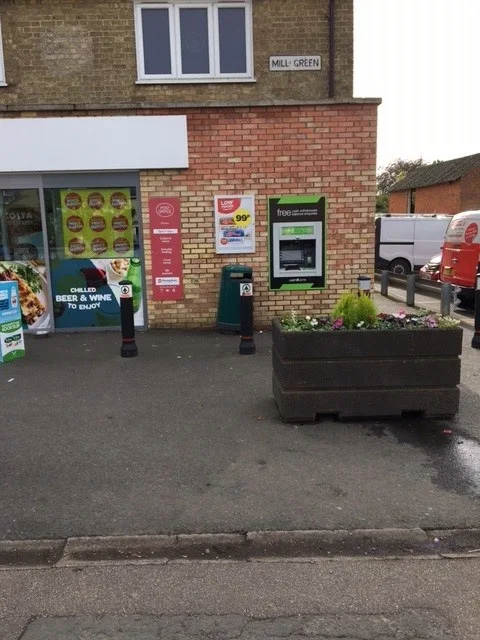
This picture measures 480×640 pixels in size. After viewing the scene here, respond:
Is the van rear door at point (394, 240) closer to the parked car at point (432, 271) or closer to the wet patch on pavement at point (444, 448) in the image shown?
the parked car at point (432, 271)

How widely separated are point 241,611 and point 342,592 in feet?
1.88

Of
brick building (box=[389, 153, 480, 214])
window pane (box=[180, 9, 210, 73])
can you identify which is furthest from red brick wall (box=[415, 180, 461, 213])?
window pane (box=[180, 9, 210, 73])

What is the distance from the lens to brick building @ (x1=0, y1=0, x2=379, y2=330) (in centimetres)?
893

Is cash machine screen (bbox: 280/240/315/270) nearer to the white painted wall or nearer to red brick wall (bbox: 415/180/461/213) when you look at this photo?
the white painted wall

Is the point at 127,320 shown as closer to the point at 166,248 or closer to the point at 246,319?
the point at 246,319

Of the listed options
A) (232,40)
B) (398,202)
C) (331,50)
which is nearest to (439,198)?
(398,202)

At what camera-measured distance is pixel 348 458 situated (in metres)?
4.71

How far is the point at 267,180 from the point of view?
9164 millimetres

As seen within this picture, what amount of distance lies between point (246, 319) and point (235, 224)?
2.03 metres

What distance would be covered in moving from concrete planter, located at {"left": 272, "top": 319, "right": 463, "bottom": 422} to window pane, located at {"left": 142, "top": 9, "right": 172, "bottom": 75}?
6337 mm

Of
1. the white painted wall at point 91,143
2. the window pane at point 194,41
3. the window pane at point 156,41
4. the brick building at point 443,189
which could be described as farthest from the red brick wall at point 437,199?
the white painted wall at point 91,143

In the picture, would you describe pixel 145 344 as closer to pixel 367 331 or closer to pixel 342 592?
pixel 367 331

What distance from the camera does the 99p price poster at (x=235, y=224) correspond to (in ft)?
30.2

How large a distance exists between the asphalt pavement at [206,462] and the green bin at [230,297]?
80.1 inches
